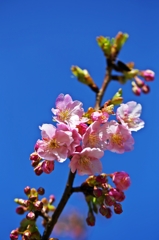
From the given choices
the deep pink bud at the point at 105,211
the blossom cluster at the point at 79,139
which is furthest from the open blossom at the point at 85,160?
the deep pink bud at the point at 105,211

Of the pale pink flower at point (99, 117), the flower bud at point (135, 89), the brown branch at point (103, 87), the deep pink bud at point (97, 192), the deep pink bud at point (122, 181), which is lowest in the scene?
the deep pink bud at point (97, 192)

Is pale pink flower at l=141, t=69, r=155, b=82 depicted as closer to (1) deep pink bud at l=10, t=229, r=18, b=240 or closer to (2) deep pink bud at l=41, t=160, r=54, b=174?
(2) deep pink bud at l=41, t=160, r=54, b=174

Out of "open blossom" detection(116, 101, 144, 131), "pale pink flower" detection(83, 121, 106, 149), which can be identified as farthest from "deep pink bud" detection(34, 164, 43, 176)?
"open blossom" detection(116, 101, 144, 131)

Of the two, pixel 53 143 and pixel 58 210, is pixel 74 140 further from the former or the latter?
pixel 58 210

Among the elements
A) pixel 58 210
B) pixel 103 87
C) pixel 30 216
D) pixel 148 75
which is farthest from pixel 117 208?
pixel 148 75

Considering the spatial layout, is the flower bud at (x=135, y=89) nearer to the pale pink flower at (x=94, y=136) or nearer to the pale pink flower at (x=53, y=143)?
the pale pink flower at (x=94, y=136)
